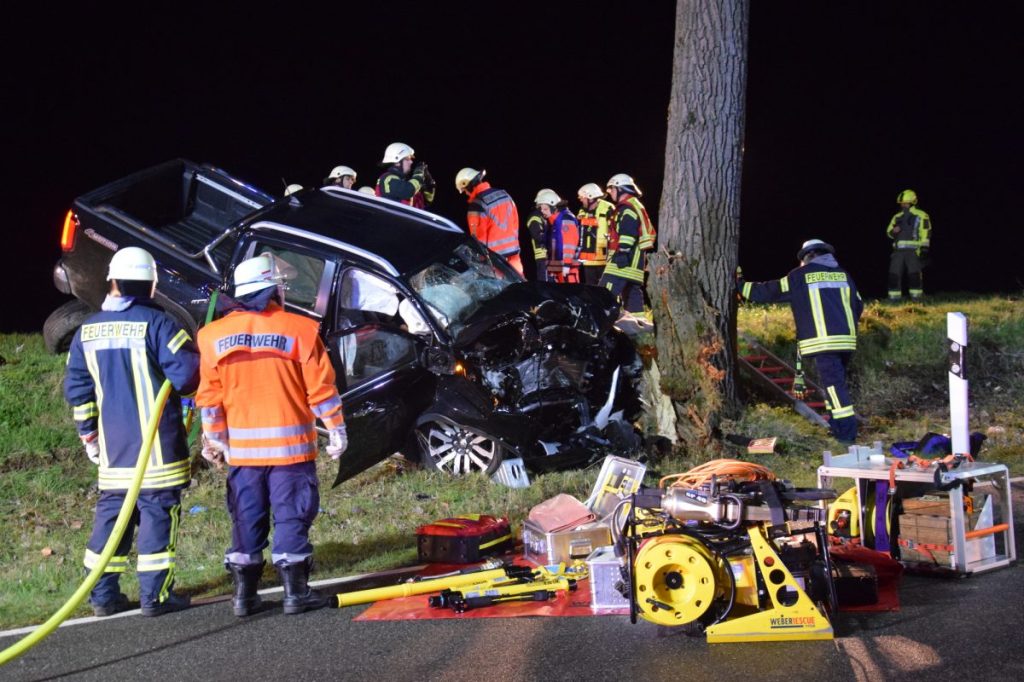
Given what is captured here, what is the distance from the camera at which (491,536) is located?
22.8 feet

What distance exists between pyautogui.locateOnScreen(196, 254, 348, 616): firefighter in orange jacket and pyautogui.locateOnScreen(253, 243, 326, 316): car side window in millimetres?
2783

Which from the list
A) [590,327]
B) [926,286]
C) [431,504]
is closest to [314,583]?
[431,504]

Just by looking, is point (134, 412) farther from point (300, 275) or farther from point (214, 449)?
point (300, 275)

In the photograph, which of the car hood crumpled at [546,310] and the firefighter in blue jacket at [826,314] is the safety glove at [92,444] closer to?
the car hood crumpled at [546,310]

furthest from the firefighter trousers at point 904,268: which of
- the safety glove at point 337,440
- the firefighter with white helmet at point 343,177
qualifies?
the safety glove at point 337,440

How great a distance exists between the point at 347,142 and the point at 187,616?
14945 millimetres

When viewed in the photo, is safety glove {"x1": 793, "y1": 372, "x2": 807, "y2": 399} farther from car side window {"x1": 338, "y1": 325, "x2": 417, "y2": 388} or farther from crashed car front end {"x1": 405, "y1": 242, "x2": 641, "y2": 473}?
car side window {"x1": 338, "y1": 325, "x2": 417, "y2": 388}

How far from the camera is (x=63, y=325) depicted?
34.5 ft

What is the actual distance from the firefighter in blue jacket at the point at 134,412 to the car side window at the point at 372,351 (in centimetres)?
238

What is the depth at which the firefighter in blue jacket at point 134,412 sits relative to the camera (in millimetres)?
6070

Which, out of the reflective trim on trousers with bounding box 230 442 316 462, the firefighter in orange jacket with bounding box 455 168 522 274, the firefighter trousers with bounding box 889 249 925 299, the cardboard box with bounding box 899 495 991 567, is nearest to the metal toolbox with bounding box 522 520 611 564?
the reflective trim on trousers with bounding box 230 442 316 462

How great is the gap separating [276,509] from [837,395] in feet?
18.6

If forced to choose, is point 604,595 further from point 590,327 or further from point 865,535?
point 590,327

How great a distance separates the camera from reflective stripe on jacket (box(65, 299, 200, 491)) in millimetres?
6078
